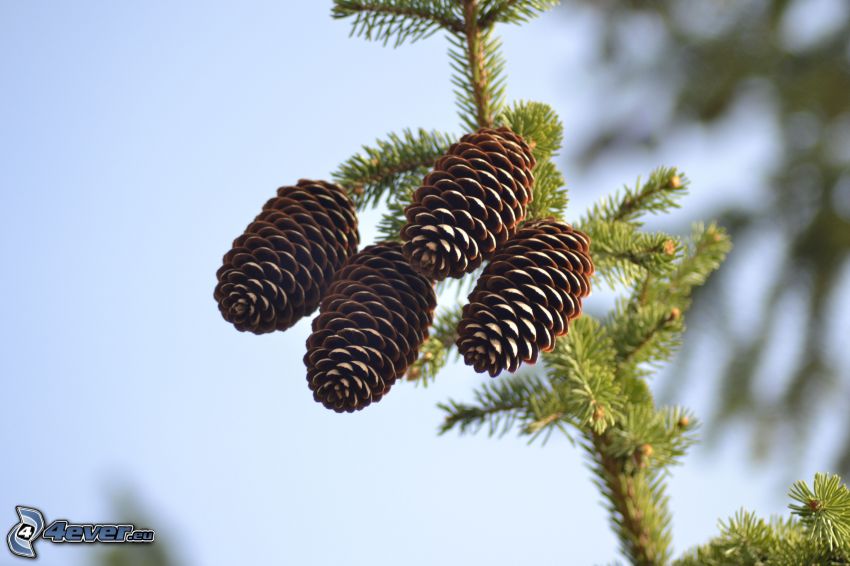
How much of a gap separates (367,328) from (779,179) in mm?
1743

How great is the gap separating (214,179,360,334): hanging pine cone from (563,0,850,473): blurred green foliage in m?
1.63

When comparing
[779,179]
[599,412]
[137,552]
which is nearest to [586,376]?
[599,412]

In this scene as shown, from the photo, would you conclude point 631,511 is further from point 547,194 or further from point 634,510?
point 547,194

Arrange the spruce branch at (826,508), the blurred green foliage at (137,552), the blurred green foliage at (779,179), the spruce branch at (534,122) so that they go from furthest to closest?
the blurred green foliage at (779,179) → the blurred green foliage at (137,552) → the spruce branch at (534,122) → the spruce branch at (826,508)

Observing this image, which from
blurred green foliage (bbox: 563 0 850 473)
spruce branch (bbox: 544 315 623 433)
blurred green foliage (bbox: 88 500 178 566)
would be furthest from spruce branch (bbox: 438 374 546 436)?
blurred green foliage (bbox: 563 0 850 473)

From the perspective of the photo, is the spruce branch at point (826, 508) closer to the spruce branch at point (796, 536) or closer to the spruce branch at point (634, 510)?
the spruce branch at point (796, 536)

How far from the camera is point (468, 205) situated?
85 cm

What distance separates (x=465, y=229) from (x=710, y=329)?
171 cm

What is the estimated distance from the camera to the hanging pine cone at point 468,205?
83cm

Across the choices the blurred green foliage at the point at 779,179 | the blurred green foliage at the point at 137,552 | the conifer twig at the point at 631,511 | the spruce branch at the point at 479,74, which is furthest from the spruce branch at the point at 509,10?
the blurred green foliage at the point at 779,179

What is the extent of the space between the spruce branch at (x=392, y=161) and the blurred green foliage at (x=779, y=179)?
58.2 inches

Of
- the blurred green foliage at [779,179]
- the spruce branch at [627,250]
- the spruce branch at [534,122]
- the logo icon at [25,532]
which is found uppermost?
the blurred green foliage at [779,179]

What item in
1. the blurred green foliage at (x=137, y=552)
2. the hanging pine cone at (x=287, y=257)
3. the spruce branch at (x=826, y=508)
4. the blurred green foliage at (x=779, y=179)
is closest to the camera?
the spruce branch at (x=826, y=508)

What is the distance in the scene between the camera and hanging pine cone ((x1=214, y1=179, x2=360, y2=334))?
2.95ft
